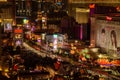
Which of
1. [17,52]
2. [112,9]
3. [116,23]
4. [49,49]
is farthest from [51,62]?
[112,9]

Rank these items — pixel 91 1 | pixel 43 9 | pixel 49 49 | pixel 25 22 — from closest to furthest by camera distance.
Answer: pixel 49 49 → pixel 91 1 → pixel 25 22 → pixel 43 9

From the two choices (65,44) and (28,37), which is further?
(28,37)

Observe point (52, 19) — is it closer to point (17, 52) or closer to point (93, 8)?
point (93, 8)

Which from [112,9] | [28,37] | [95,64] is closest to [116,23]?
[95,64]

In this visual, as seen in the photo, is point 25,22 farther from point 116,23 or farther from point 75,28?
point 116,23

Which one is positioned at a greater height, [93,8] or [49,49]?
[93,8]

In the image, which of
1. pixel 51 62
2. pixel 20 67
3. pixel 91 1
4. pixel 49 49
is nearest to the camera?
pixel 20 67
